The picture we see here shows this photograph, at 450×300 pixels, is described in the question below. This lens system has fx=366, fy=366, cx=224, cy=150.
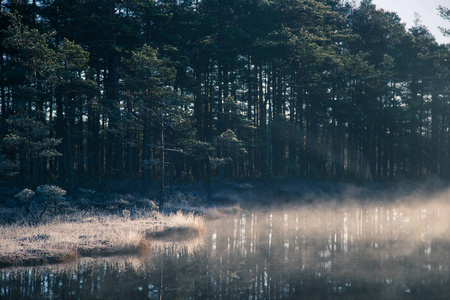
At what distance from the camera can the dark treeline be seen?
2481cm

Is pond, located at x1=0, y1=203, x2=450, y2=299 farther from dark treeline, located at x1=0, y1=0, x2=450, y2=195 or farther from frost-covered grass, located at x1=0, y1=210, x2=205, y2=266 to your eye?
dark treeline, located at x1=0, y1=0, x2=450, y2=195

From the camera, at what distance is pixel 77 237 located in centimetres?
1556

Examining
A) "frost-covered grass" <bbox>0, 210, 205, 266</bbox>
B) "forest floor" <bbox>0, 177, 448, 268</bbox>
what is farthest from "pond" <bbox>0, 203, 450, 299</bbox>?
"forest floor" <bbox>0, 177, 448, 268</bbox>

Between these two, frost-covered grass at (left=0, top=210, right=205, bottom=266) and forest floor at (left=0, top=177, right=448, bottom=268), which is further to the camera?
forest floor at (left=0, top=177, right=448, bottom=268)

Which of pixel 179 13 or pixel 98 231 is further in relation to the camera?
pixel 179 13

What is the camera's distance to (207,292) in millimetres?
10500

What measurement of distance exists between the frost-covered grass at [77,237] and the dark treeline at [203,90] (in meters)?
5.17

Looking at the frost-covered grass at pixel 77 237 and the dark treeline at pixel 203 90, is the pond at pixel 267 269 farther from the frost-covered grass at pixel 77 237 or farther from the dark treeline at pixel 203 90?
the dark treeline at pixel 203 90

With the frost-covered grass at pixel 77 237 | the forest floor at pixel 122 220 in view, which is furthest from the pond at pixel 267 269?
the forest floor at pixel 122 220

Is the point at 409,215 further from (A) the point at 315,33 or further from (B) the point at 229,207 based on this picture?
(A) the point at 315,33

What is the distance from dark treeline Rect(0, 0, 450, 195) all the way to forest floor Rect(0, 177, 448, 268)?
2.03m

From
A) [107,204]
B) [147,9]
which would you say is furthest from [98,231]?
[147,9]

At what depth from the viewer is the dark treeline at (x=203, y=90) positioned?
81.4 feet

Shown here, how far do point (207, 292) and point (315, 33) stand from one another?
32917 mm
